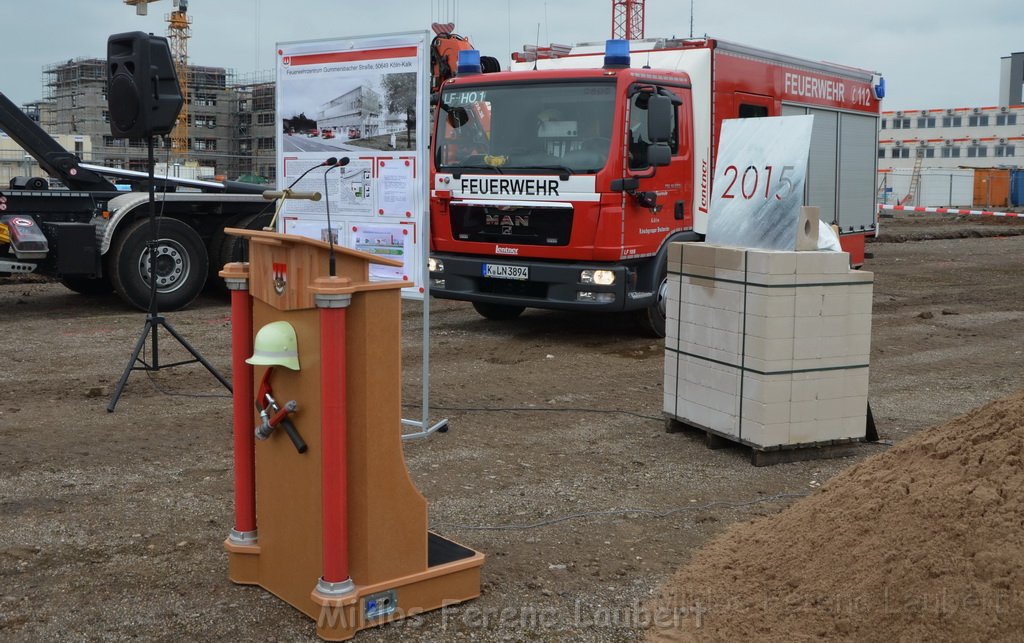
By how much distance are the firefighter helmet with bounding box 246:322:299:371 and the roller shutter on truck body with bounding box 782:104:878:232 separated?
30.6 feet

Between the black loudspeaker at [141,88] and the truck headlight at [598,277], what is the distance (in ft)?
12.5

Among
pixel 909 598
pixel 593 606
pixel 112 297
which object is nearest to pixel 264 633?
pixel 593 606

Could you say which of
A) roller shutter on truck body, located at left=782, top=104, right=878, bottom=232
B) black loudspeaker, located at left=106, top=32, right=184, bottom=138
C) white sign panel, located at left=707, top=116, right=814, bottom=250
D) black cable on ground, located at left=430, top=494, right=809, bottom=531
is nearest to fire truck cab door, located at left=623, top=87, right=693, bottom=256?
roller shutter on truck body, located at left=782, top=104, right=878, bottom=232

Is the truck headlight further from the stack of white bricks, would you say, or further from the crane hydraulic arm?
the crane hydraulic arm

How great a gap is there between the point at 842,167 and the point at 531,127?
17.2 feet

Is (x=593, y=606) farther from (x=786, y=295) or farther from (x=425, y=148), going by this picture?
(x=425, y=148)

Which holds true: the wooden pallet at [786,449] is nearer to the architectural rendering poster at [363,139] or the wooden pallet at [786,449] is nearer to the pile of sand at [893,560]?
the pile of sand at [893,560]

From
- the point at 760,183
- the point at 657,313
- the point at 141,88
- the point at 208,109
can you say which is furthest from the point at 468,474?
the point at 208,109

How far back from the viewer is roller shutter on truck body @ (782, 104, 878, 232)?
1302 cm

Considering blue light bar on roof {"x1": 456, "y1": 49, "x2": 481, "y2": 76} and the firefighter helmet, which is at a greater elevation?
blue light bar on roof {"x1": 456, "y1": 49, "x2": 481, "y2": 76}

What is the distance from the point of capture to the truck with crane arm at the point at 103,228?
468 inches

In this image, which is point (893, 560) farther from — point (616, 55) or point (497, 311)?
point (497, 311)

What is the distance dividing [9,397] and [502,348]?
436 cm

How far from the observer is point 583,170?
390 inches
